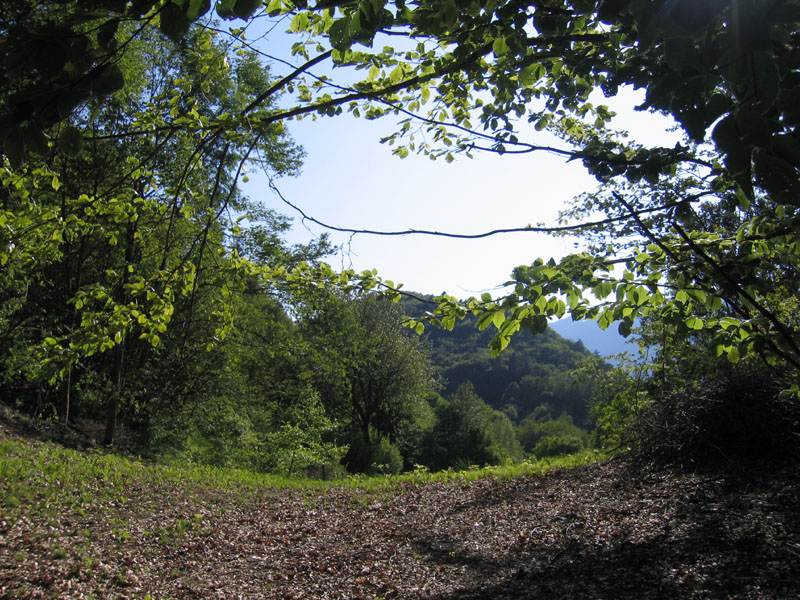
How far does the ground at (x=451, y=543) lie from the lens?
11.8 ft

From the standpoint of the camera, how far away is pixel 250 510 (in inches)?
270

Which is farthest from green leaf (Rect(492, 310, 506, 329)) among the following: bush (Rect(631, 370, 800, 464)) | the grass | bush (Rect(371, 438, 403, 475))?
bush (Rect(371, 438, 403, 475))

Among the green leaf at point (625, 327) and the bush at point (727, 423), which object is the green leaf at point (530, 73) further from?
the bush at point (727, 423)

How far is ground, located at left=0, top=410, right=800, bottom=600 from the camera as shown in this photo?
3.59 m

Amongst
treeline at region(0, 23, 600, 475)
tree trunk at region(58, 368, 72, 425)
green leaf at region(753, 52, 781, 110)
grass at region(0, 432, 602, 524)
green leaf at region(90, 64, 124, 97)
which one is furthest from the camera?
tree trunk at region(58, 368, 72, 425)

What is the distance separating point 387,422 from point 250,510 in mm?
27669

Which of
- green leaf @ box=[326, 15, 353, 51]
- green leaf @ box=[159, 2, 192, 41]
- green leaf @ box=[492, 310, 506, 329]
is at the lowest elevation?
green leaf @ box=[492, 310, 506, 329]

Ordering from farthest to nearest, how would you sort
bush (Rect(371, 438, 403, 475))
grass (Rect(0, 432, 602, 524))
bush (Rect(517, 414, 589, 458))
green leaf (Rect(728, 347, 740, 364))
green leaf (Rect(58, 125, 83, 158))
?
bush (Rect(517, 414, 589, 458)), bush (Rect(371, 438, 403, 475)), grass (Rect(0, 432, 602, 524)), green leaf (Rect(728, 347, 740, 364)), green leaf (Rect(58, 125, 83, 158))

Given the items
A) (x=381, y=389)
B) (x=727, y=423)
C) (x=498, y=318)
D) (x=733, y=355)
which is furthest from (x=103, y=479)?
(x=381, y=389)

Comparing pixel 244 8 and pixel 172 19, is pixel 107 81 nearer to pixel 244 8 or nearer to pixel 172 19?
pixel 172 19

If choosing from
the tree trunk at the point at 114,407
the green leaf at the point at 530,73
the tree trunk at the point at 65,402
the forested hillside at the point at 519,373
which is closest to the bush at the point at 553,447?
the tree trunk at the point at 114,407

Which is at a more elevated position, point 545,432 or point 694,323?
point 694,323

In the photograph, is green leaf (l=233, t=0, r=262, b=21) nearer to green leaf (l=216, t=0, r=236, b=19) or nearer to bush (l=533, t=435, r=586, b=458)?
green leaf (l=216, t=0, r=236, b=19)

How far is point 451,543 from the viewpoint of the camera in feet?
16.3
